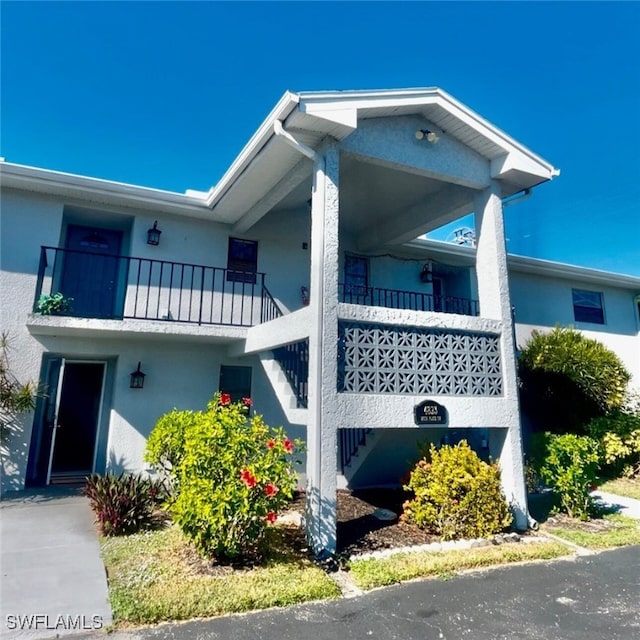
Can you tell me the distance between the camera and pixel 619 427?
10.1m

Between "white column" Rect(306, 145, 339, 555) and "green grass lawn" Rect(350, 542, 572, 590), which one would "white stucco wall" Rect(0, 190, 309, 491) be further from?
"green grass lawn" Rect(350, 542, 572, 590)

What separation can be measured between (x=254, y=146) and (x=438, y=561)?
6512mm

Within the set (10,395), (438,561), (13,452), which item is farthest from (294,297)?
(438,561)

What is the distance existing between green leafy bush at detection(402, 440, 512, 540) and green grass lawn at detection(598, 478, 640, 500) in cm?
483

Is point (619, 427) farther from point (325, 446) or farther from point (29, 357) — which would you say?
point (29, 357)

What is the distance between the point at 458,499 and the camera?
6133 millimetres

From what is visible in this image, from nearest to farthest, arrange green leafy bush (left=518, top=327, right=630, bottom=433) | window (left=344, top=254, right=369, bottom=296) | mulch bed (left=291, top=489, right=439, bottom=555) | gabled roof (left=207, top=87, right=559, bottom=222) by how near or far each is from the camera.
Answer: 1. mulch bed (left=291, top=489, right=439, bottom=555)
2. gabled roof (left=207, top=87, right=559, bottom=222)
3. green leafy bush (left=518, top=327, right=630, bottom=433)
4. window (left=344, top=254, right=369, bottom=296)

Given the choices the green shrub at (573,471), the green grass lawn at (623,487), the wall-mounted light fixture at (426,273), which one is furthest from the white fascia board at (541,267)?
the green grass lawn at (623,487)

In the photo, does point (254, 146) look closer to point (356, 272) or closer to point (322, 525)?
point (356, 272)

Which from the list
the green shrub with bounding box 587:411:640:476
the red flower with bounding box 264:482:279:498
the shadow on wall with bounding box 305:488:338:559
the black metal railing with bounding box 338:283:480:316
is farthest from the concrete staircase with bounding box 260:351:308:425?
the green shrub with bounding box 587:411:640:476

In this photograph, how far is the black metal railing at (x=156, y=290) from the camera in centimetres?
870

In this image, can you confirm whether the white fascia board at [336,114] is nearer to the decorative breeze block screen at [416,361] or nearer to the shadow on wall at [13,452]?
the decorative breeze block screen at [416,361]

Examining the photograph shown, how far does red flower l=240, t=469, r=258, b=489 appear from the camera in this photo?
4.65 m

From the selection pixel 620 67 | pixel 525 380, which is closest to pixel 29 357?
pixel 525 380
